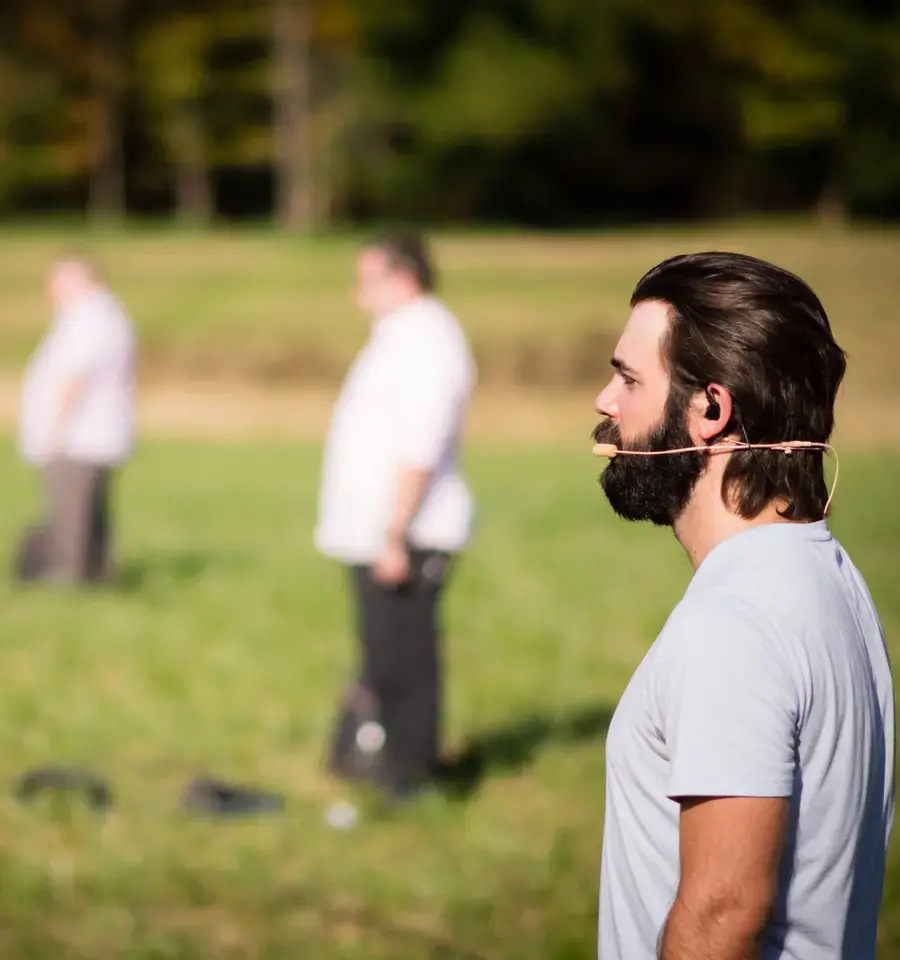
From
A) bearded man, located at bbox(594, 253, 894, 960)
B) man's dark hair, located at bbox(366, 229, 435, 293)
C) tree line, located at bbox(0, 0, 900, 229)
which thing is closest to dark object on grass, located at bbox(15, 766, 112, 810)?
man's dark hair, located at bbox(366, 229, 435, 293)

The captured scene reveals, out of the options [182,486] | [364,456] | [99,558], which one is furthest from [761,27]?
[364,456]

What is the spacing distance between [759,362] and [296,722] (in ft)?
18.8

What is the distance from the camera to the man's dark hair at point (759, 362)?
6.77 feet

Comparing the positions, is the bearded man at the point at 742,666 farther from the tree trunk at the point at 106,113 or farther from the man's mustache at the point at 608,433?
the tree trunk at the point at 106,113

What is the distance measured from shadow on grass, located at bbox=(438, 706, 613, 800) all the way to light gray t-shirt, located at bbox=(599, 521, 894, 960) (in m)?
4.17

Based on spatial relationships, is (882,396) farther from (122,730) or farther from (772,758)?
(772,758)

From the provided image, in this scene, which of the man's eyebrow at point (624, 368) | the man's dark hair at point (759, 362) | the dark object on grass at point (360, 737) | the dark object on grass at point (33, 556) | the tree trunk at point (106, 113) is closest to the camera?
the man's dark hair at point (759, 362)

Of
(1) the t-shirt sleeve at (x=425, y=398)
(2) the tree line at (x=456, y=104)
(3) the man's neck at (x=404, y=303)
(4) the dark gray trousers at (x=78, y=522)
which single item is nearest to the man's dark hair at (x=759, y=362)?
(1) the t-shirt sleeve at (x=425, y=398)

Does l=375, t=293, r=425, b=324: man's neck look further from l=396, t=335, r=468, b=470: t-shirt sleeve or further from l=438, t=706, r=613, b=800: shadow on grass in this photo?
l=438, t=706, r=613, b=800: shadow on grass

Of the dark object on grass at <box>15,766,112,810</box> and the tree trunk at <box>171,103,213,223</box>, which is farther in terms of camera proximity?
the tree trunk at <box>171,103,213,223</box>

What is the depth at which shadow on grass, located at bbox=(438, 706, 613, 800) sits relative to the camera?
6516mm

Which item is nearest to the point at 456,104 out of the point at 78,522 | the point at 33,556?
the point at 33,556

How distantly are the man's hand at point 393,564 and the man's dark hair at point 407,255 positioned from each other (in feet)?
3.24

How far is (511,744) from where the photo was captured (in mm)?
7141
